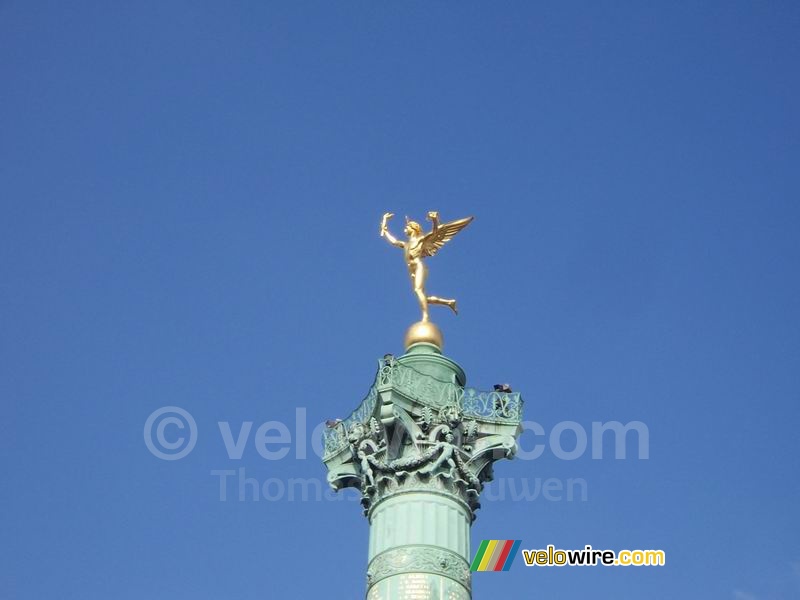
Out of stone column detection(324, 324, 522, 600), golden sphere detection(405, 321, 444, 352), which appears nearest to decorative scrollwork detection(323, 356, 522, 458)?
stone column detection(324, 324, 522, 600)

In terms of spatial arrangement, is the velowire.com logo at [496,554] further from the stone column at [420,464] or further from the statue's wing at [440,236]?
the statue's wing at [440,236]

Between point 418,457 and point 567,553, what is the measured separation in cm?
592

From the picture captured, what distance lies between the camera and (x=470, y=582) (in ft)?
95.4

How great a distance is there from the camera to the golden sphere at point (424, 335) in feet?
110

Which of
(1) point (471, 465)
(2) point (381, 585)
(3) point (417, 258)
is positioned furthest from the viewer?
(3) point (417, 258)

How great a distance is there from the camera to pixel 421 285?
35.0 meters

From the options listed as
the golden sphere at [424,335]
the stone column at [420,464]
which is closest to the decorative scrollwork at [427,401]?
the stone column at [420,464]

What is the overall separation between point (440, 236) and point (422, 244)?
810 millimetres

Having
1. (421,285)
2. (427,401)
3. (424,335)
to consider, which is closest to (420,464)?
Answer: (427,401)

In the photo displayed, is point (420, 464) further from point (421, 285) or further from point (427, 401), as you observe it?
point (421, 285)

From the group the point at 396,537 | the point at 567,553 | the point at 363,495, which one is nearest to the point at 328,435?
the point at 363,495

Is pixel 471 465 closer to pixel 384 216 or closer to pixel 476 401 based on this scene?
pixel 476 401

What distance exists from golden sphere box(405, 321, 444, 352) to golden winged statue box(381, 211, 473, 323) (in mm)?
553

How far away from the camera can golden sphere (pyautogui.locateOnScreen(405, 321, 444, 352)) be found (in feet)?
110
